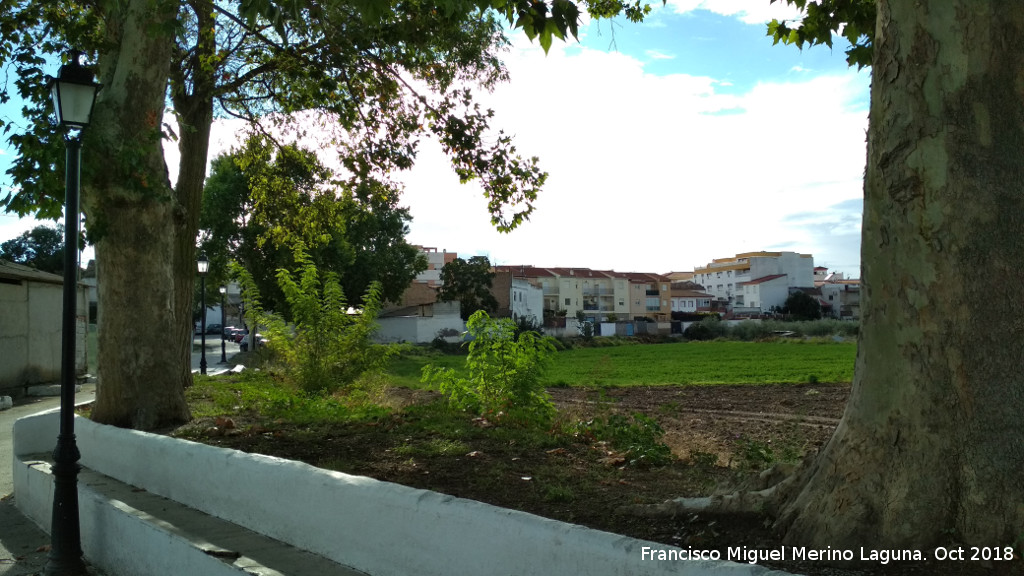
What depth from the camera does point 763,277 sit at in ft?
374

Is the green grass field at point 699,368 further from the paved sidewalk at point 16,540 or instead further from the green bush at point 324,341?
the paved sidewalk at point 16,540

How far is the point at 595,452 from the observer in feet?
23.8

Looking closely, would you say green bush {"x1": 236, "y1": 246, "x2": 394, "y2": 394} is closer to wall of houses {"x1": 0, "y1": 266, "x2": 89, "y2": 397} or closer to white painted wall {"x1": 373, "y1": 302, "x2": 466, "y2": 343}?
wall of houses {"x1": 0, "y1": 266, "x2": 89, "y2": 397}

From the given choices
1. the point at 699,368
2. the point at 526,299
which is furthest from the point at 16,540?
the point at 526,299

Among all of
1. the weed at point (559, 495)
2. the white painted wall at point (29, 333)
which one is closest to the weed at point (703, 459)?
the weed at point (559, 495)

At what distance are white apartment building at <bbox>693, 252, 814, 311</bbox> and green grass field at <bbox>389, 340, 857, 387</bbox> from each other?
6839cm

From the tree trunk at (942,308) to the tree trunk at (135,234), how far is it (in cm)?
771

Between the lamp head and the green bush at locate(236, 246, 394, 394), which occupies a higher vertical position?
the lamp head

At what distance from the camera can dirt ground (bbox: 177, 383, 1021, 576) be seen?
392cm

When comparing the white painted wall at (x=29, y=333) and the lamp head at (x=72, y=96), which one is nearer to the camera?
the lamp head at (x=72, y=96)

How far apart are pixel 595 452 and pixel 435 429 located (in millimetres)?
1760

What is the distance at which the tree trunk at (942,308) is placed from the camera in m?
3.44

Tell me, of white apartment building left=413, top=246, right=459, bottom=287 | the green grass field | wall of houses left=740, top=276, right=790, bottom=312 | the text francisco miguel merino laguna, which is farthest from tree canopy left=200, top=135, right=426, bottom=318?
wall of houses left=740, top=276, right=790, bottom=312

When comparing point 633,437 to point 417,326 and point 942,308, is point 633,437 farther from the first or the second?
point 417,326
